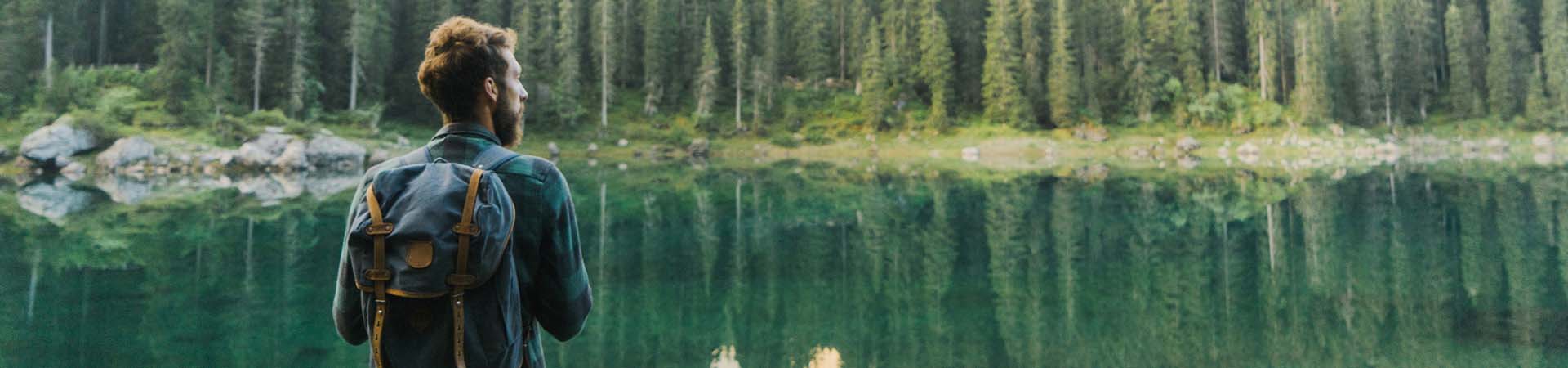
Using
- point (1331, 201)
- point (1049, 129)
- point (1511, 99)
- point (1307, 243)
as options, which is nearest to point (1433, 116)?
point (1511, 99)

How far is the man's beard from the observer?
2.85m

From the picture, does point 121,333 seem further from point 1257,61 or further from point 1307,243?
point 1257,61

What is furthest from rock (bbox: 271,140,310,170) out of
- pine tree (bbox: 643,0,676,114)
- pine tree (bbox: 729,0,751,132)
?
pine tree (bbox: 729,0,751,132)

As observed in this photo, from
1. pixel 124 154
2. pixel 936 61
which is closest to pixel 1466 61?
pixel 936 61

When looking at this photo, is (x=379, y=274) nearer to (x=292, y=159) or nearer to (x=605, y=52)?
(x=292, y=159)

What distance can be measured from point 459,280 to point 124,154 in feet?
142

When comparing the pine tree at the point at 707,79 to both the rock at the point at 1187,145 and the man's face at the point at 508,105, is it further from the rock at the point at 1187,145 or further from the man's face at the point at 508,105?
the man's face at the point at 508,105

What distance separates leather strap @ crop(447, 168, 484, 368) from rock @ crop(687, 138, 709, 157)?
52.3m

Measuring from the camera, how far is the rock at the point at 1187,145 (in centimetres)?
5309

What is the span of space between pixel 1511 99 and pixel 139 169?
258 feet

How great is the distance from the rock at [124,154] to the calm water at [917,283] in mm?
16146

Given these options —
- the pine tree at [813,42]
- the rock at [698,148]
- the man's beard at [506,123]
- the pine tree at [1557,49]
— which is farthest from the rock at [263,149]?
the pine tree at [1557,49]

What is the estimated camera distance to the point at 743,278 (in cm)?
1155

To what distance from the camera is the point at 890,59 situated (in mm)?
63938
